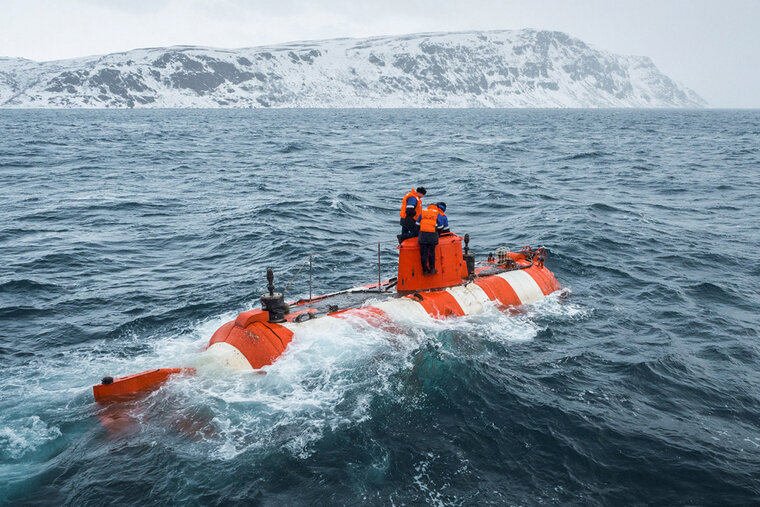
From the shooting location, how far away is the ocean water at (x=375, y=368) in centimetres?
919

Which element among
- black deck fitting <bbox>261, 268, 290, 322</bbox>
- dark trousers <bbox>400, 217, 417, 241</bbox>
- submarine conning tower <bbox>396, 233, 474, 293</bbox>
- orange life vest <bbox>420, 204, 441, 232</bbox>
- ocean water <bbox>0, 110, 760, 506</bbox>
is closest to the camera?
ocean water <bbox>0, 110, 760, 506</bbox>

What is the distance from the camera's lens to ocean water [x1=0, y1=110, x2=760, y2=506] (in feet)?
30.1

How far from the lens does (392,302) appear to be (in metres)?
15.1

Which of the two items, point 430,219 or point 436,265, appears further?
point 436,265

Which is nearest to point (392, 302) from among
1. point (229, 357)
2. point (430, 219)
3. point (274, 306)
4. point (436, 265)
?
point (436, 265)

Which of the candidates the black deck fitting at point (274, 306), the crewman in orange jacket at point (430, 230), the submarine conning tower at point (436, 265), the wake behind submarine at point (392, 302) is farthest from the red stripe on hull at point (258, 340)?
the crewman in orange jacket at point (430, 230)

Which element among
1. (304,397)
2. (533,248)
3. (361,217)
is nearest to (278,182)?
(361,217)

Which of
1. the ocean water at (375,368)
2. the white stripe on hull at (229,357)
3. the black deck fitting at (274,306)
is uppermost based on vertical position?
the black deck fitting at (274,306)

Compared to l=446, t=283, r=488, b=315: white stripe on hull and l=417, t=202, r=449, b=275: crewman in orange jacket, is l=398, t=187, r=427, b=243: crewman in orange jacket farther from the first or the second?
l=446, t=283, r=488, b=315: white stripe on hull

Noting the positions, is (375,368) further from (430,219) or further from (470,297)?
(470,297)

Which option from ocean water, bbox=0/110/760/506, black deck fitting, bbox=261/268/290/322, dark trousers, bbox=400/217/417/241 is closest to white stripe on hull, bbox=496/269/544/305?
ocean water, bbox=0/110/760/506

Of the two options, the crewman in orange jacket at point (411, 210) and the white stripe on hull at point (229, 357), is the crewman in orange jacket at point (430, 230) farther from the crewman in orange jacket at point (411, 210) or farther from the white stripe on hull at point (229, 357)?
the white stripe on hull at point (229, 357)

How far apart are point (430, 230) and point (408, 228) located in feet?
2.96

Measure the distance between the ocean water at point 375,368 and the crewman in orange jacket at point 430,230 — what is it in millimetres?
1674
